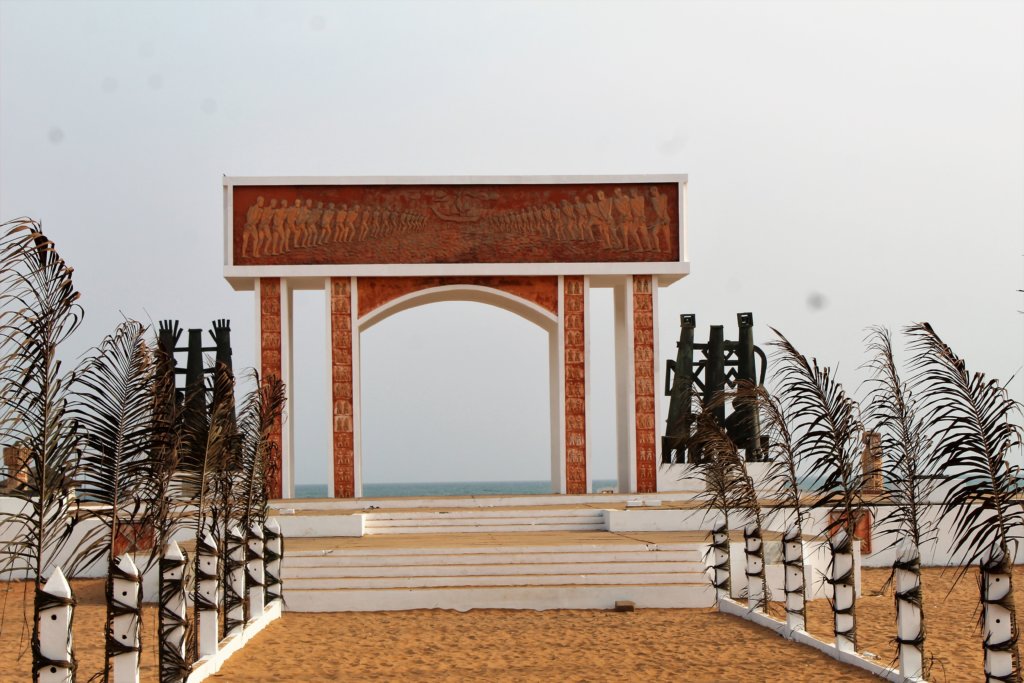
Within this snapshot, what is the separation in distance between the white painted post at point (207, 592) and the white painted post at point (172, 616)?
1.13m

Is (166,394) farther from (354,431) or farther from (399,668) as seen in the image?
(354,431)

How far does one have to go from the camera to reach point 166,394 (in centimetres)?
909

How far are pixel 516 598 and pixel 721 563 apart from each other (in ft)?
8.42

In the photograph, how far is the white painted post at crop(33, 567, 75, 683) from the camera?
21.9 feet

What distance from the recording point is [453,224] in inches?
920

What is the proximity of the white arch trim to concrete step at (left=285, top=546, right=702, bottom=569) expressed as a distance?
27.6 feet

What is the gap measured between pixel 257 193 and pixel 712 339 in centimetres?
959

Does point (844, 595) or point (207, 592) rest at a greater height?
point (207, 592)

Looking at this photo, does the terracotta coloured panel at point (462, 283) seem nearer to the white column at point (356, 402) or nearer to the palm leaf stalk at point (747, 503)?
the white column at point (356, 402)

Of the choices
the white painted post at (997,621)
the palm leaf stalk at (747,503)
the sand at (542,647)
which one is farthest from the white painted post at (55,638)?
the palm leaf stalk at (747,503)

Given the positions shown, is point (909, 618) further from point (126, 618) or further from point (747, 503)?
point (126, 618)

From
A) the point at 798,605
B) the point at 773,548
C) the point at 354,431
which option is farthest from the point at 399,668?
the point at 354,431

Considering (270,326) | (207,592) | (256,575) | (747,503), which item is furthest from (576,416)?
(207,592)

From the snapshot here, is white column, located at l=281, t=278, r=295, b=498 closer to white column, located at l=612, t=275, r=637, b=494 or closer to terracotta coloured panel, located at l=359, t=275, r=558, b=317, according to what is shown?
terracotta coloured panel, located at l=359, t=275, r=558, b=317
